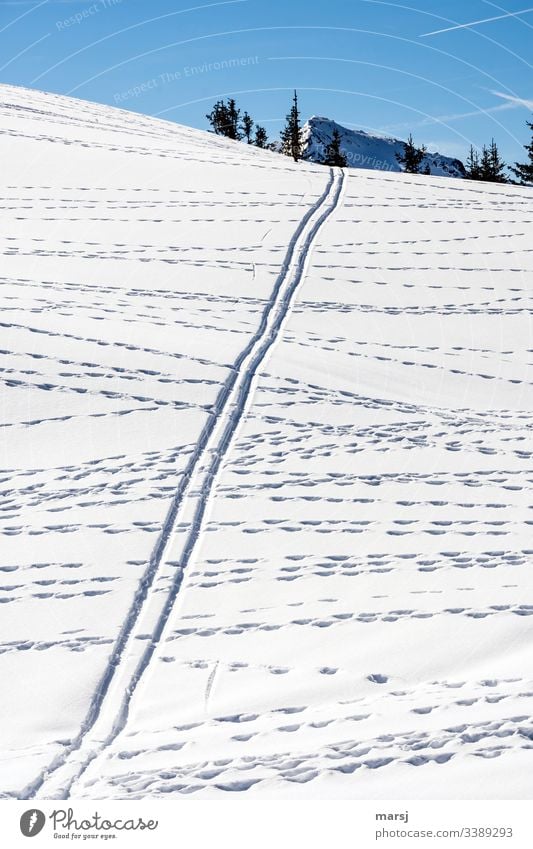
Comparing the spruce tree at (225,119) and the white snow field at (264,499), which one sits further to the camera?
the spruce tree at (225,119)

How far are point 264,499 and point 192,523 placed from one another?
1.66ft

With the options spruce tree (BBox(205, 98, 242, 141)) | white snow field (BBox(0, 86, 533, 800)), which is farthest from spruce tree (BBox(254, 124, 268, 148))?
white snow field (BBox(0, 86, 533, 800))

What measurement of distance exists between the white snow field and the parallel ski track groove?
16 mm

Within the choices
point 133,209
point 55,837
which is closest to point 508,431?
point 55,837

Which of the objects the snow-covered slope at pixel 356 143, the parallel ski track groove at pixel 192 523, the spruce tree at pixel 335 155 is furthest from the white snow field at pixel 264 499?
the snow-covered slope at pixel 356 143

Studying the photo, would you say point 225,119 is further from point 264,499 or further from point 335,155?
point 264,499

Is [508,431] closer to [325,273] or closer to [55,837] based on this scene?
[325,273]

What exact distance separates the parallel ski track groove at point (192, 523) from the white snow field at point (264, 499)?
2 centimetres

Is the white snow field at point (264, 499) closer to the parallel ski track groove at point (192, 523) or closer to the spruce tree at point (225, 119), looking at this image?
the parallel ski track groove at point (192, 523)

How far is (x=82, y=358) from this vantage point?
670 centimetres

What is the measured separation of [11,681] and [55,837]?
1.11m

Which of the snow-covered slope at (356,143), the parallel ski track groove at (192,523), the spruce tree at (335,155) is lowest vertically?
the parallel ski track groove at (192,523)

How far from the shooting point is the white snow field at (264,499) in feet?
10.9

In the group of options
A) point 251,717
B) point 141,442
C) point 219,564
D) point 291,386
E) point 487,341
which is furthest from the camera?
point 487,341
